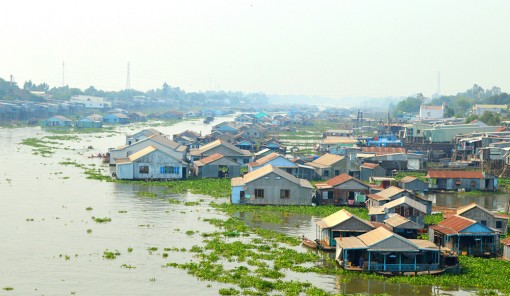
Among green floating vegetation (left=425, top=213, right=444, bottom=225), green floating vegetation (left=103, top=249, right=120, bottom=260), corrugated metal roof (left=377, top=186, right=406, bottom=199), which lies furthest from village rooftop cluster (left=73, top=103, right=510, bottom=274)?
green floating vegetation (left=103, top=249, right=120, bottom=260)

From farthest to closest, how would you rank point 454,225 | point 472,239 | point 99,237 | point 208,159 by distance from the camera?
point 208,159 → point 99,237 → point 454,225 → point 472,239

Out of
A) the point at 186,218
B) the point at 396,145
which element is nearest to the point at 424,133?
the point at 396,145

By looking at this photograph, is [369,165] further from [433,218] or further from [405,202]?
[405,202]

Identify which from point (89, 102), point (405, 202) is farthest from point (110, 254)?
point (89, 102)

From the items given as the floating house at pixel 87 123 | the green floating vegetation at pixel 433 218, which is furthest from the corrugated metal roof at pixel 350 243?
the floating house at pixel 87 123

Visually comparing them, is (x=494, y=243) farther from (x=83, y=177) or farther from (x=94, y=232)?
(x=83, y=177)

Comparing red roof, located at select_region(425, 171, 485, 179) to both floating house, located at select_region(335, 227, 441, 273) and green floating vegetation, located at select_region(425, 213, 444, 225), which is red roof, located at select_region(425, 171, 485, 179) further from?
floating house, located at select_region(335, 227, 441, 273)
